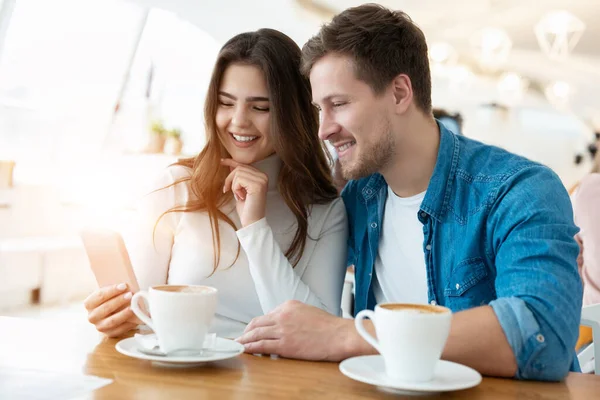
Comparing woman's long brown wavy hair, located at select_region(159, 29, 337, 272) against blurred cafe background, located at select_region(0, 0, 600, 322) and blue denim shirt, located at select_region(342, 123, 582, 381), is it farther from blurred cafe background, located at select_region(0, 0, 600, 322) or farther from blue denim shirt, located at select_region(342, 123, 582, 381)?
blurred cafe background, located at select_region(0, 0, 600, 322)

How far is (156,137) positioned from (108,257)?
5.89 metres

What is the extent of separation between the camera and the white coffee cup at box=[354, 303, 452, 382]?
0.91 metres

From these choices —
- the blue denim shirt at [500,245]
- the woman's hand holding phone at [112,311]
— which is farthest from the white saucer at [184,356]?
the blue denim shirt at [500,245]

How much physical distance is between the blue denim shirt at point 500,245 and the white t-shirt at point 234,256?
71 millimetres

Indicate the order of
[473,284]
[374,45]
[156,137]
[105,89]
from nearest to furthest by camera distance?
[473,284] < [374,45] < [105,89] < [156,137]

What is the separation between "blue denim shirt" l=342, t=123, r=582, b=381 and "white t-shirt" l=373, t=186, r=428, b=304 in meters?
0.02

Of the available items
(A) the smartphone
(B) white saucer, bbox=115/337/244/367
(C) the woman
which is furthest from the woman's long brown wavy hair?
(B) white saucer, bbox=115/337/244/367

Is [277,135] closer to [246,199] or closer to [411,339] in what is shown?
[246,199]

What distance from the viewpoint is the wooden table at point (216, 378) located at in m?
0.92

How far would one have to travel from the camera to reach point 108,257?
1.30 m

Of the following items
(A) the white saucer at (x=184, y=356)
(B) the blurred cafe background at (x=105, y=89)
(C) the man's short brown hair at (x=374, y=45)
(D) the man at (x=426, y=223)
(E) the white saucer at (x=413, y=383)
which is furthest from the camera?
(B) the blurred cafe background at (x=105, y=89)

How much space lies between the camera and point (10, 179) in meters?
5.74

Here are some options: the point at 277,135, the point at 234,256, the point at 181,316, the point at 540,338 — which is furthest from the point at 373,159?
the point at 181,316

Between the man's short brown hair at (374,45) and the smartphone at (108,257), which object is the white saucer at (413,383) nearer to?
the smartphone at (108,257)
